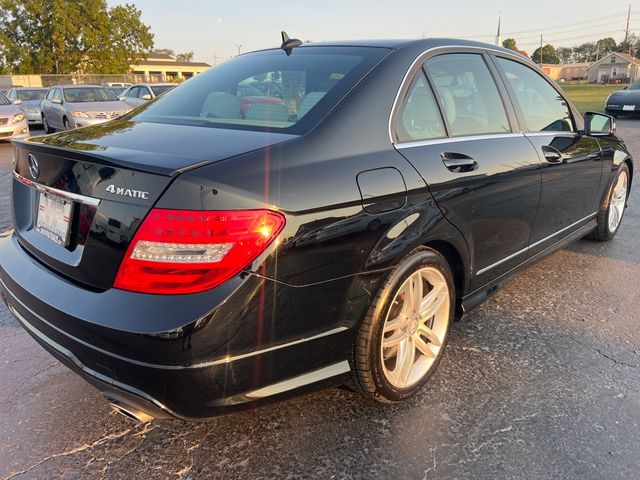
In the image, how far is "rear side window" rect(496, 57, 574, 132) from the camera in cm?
327

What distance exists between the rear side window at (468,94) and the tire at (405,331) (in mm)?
799

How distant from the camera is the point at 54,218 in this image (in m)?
2.08

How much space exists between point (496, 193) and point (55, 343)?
2.25 meters

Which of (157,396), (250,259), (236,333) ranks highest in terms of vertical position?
(250,259)

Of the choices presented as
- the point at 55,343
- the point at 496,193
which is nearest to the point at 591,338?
the point at 496,193

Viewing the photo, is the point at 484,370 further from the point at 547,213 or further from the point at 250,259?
the point at 250,259

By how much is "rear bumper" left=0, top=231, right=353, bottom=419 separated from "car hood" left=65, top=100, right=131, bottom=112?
12605 millimetres

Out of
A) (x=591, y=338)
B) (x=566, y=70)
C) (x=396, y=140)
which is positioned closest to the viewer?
(x=396, y=140)

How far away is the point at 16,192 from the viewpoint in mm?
2496

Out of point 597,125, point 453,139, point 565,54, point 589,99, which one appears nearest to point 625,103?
point 589,99

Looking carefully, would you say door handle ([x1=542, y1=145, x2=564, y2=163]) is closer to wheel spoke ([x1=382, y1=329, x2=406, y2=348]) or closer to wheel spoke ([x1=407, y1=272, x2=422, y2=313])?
wheel spoke ([x1=407, y1=272, x2=422, y2=313])

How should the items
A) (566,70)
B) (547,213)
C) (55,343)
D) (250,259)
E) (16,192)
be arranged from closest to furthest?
1. (250,259)
2. (55,343)
3. (16,192)
4. (547,213)
5. (566,70)

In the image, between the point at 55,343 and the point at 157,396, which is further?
the point at 55,343

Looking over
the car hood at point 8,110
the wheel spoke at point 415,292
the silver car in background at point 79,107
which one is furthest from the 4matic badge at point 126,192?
the car hood at point 8,110
